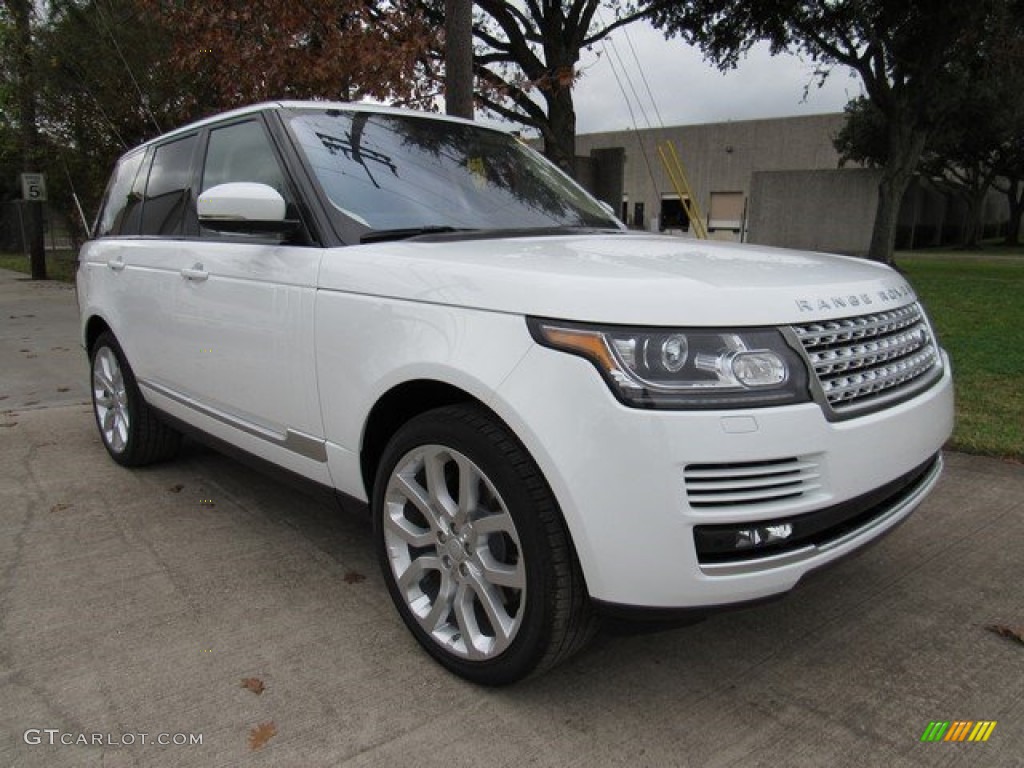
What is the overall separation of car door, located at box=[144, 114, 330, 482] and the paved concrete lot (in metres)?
0.56

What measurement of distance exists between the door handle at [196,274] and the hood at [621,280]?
922 millimetres

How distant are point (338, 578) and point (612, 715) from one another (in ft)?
4.36

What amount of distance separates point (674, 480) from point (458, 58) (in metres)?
4.97

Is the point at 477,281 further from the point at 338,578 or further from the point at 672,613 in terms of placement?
the point at 338,578

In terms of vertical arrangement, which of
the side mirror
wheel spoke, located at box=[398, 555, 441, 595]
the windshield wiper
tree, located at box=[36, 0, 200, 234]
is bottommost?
wheel spoke, located at box=[398, 555, 441, 595]

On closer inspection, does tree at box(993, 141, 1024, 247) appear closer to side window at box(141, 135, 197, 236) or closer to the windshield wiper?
side window at box(141, 135, 197, 236)

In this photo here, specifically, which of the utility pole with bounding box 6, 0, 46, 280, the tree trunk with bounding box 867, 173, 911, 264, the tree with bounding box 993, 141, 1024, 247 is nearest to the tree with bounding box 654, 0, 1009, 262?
the tree trunk with bounding box 867, 173, 911, 264

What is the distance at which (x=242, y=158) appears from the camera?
343cm

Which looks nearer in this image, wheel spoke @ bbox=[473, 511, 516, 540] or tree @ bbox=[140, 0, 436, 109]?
wheel spoke @ bbox=[473, 511, 516, 540]

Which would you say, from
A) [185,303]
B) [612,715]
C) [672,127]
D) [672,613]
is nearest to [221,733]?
[612,715]

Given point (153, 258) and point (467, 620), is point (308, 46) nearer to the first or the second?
point (153, 258)

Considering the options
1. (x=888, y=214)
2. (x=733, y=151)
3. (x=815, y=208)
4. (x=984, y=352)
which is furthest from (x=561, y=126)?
(x=733, y=151)

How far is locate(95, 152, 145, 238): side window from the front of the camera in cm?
458

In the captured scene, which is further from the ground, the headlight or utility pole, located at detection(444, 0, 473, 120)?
utility pole, located at detection(444, 0, 473, 120)
